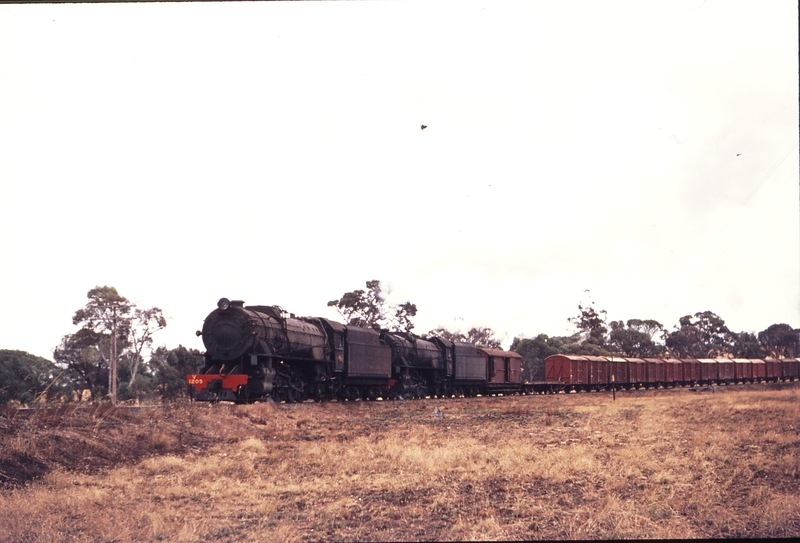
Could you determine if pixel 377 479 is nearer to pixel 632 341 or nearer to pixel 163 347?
pixel 163 347

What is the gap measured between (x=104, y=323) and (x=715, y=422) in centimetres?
4091

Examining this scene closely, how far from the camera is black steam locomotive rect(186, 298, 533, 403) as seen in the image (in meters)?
24.4

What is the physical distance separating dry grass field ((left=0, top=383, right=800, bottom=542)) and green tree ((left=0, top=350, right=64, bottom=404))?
19908mm

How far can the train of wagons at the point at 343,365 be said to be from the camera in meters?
24.5

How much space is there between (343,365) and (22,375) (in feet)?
65.6

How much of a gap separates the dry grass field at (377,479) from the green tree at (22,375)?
1991 cm

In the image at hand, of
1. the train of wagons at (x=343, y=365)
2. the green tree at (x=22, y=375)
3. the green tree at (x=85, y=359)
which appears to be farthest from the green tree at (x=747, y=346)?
the green tree at (x=22, y=375)

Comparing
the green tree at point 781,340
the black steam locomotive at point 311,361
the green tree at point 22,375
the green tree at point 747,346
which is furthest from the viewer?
the green tree at point 747,346

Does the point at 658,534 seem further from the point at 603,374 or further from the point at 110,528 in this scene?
the point at 603,374

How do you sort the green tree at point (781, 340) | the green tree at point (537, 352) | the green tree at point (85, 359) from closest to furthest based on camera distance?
1. the green tree at point (85, 359)
2. the green tree at point (537, 352)
3. the green tree at point (781, 340)

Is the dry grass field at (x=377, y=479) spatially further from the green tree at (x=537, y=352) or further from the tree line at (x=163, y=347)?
the green tree at (x=537, y=352)

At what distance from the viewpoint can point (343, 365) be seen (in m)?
30.6

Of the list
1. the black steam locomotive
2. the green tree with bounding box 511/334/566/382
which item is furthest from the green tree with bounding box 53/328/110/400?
the green tree with bounding box 511/334/566/382

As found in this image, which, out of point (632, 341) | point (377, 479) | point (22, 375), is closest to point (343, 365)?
point (377, 479)
